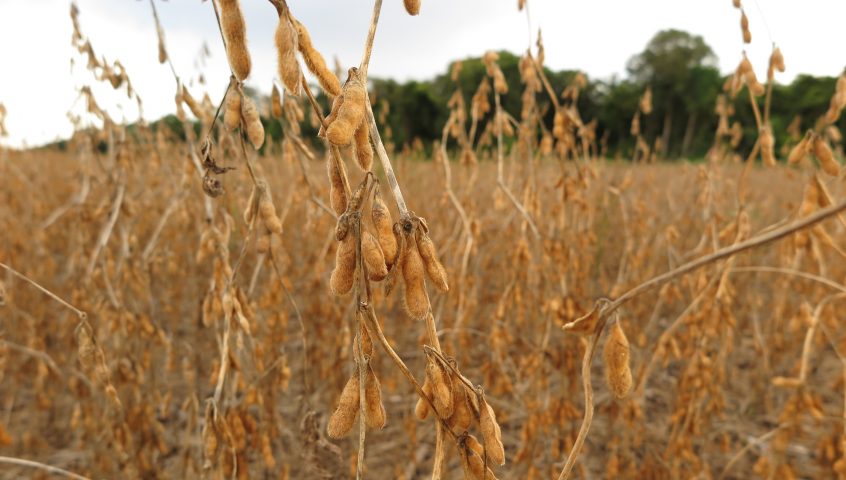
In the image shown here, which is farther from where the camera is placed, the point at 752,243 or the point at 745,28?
the point at 745,28

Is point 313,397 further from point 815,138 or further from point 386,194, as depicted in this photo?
point 386,194

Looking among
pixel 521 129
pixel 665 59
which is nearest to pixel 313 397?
pixel 521 129

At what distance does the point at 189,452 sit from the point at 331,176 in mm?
1514

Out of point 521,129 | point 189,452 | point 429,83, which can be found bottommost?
point 189,452

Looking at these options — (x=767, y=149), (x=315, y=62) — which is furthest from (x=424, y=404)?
(x=767, y=149)

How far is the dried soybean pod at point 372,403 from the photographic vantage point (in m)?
0.60

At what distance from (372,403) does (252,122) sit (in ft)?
1.43

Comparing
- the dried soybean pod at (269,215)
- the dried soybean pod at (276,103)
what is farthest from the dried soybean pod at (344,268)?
the dried soybean pod at (276,103)

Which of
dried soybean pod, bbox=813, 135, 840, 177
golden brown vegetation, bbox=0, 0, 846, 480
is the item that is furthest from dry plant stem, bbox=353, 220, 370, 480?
dried soybean pod, bbox=813, 135, 840, 177

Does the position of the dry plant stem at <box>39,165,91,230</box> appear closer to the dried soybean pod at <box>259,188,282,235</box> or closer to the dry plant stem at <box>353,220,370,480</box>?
the dried soybean pod at <box>259,188,282,235</box>

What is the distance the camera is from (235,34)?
0.55m

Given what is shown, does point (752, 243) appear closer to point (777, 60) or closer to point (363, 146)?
point (363, 146)

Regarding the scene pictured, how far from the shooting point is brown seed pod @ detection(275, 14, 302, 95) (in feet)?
1.86

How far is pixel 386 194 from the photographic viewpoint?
183 inches
